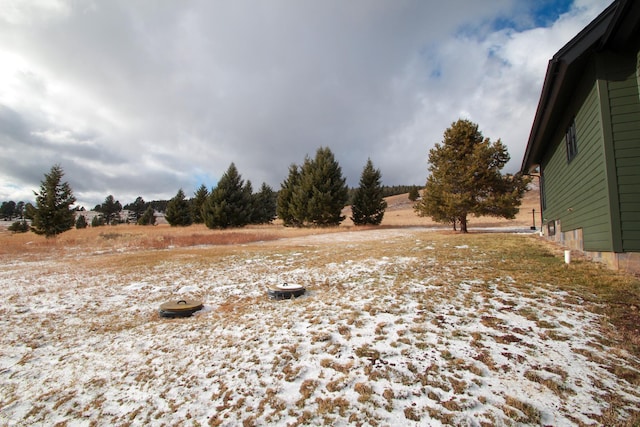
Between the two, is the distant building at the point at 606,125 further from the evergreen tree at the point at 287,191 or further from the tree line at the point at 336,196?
the evergreen tree at the point at 287,191

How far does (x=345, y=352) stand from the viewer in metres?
3.79

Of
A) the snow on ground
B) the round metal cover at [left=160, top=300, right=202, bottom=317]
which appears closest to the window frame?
the snow on ground

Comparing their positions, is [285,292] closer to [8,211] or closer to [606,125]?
[606,125]

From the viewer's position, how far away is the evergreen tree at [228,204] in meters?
32.8

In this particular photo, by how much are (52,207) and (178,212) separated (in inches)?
625

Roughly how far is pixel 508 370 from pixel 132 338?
572 cm

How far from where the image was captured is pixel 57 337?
16.7ft

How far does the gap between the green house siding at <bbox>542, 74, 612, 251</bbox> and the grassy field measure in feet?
3.53

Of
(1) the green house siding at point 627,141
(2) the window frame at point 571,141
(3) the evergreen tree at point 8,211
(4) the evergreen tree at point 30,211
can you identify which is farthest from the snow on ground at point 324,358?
(3) the evergreen tree at point 8,211

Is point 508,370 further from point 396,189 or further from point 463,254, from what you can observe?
point 396,189

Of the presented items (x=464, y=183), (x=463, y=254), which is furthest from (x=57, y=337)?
(x=464, y=183)

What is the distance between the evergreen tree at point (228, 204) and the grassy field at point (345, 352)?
25321mm

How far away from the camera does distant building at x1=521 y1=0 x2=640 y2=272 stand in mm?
5875

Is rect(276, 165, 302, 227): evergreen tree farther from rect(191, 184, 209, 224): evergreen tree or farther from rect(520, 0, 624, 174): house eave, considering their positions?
rect(520, 0, 624, 174): house eave
